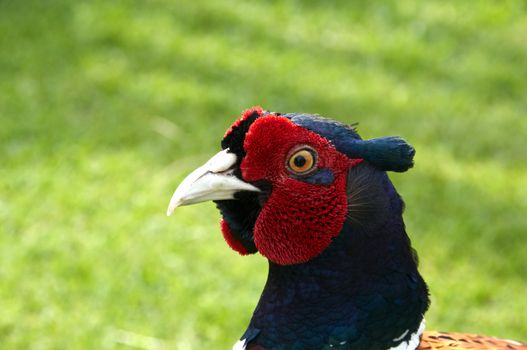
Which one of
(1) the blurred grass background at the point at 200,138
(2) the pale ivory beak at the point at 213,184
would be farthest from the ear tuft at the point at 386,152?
(1) the blurred grass background at the point at 200,138

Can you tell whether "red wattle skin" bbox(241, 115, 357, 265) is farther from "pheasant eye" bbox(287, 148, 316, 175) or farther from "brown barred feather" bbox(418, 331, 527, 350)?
"brown barred feather" bbox(418, 331, 527, 350)

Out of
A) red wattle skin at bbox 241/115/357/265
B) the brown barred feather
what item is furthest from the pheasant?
the brown barred feather

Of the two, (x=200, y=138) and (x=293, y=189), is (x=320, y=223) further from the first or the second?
(x=200, y=138)

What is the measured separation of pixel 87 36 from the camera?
6.71 m

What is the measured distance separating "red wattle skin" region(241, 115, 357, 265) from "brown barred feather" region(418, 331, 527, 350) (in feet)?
1.92

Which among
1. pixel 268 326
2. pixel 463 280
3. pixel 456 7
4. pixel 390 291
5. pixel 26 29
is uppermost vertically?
pixel 456 7

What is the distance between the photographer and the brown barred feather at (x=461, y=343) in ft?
9.16

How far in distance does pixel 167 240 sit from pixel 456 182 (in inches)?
74.0

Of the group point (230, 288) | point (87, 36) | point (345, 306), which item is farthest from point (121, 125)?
point (345, 306)

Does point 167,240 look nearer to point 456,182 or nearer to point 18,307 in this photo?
point 18,307

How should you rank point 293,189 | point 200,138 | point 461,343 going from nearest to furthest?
point 293,189, point 461,343, point 200,138

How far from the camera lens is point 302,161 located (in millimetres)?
2447

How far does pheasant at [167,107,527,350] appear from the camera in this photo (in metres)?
2.45

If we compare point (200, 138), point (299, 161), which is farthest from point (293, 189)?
point (200, 138)
